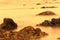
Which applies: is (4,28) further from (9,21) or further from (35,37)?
(35,37)

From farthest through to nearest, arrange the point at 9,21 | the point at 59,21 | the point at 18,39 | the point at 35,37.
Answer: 1. the point at 59,21
2. the point at 9,21
3. the point at 35,37
4. the point at 18,39

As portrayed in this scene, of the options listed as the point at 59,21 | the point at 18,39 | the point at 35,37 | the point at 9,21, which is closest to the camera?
the point at 18,39

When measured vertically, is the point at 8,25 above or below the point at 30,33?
above

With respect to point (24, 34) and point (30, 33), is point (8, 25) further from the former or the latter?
point (24, 34)

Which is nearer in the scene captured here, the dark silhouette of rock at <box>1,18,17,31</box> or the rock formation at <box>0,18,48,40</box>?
the rock formation at <box>0,18,48,40</box>

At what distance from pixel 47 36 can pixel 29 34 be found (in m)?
0.67

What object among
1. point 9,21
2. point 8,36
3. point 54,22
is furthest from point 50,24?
point 8,36

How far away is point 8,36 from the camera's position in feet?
32.6

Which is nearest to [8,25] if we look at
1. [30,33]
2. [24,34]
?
[30,33]

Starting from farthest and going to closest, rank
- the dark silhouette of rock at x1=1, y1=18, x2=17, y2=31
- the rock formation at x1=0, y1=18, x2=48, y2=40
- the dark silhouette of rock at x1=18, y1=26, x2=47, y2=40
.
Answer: the dark silhouette of rock at x1=1, y1=18, x2=17, y2=31 < the dark silhouette of rock at x1=18, y1=26, x2=47, y2=40 < the rock formation at x1=0, y1=18, x2=48, y2=40

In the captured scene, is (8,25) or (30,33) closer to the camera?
(30,33)

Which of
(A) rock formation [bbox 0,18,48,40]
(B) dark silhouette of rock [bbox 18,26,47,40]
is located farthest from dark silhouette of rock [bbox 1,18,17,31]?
(B) dark silhouette of rock [bbox 18,26,47,40]

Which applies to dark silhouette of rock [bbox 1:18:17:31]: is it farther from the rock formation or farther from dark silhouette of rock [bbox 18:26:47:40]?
dark silhouette of rock [bbox 18:26:47:40]

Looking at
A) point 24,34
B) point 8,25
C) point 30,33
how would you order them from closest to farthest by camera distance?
1. point 24,34
2. point 30,33
3. point 8,25
